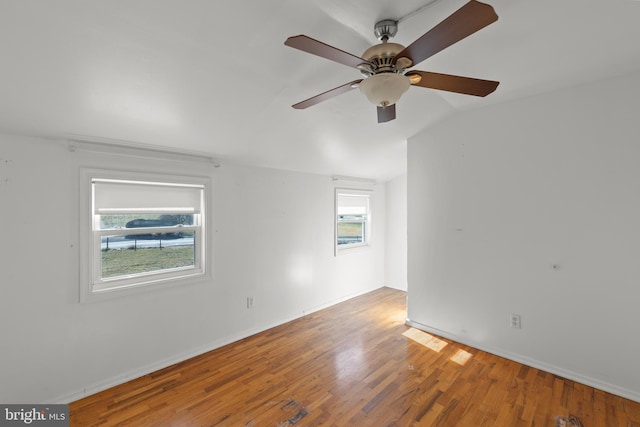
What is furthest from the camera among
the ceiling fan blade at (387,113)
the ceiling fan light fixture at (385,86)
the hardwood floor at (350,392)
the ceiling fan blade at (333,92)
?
the hardwood floor at (350,392)

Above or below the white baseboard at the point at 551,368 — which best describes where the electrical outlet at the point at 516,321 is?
above

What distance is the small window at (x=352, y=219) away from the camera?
461cm

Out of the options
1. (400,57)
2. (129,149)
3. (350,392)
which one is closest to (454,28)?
(400,57)

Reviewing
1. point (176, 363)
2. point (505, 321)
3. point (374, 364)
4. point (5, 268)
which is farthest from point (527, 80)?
point (5, 268)

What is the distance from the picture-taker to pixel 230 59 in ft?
5.72

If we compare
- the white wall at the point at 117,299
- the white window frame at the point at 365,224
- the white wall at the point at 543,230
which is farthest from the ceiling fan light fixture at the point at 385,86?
the white window frame at the point at 365,224

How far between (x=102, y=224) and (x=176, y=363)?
4.79 ft

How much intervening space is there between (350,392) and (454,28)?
2.46 metres

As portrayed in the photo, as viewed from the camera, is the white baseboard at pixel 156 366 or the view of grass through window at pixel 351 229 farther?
the view of grass through window at pixel 351 229

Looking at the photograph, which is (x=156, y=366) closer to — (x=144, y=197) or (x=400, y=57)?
(x=144, y=197)

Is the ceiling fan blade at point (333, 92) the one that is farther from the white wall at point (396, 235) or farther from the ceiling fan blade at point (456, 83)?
the white wall at point (396, 235)

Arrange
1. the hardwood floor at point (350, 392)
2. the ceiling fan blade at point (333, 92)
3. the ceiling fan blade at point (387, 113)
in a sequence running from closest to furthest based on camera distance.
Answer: the ceiling fan blade at point (333, 92) < the ceiling fan blade at point (387, 113) < the hardwood floor at point (350, 392)

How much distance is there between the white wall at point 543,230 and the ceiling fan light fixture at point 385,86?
78.5 inches

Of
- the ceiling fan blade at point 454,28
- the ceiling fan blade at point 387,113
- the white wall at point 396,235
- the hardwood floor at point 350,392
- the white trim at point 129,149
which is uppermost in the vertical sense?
the ceiling fan blade at point 454,28
